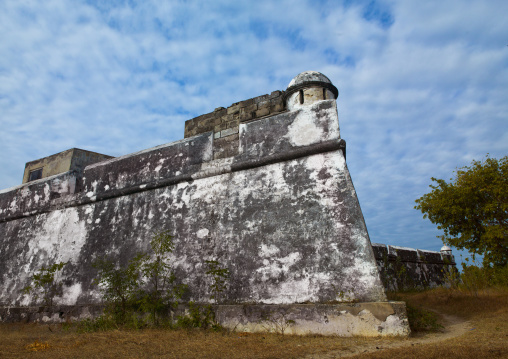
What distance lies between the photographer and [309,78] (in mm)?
4922

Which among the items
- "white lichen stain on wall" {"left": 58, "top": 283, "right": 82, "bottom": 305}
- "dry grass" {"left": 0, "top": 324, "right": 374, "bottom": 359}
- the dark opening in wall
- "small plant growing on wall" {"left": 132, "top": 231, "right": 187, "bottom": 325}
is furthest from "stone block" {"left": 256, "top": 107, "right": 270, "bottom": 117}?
the dark opening in wall

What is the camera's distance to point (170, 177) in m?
5.14

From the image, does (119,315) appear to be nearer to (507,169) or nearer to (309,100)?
(309,100)

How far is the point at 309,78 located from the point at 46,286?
209 inches

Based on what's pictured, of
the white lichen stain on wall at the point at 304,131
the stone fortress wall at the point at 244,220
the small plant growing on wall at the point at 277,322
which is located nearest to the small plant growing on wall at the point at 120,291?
the stone fortress wall at the point at 244,220

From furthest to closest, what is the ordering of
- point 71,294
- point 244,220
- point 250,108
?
1. point 250,108
2. point 71,294
3. point 244,220

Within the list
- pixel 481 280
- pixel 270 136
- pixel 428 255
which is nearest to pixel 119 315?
pixel 270 136

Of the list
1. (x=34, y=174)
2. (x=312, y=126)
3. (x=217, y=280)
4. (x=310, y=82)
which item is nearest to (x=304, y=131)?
(x=312, y=126)

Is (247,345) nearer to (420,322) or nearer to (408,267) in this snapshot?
(420,322)

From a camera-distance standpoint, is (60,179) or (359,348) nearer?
(359,348)

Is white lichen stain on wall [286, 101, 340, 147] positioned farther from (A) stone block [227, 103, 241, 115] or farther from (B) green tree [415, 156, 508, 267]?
(B) green tree [415, 156, 508, 267]

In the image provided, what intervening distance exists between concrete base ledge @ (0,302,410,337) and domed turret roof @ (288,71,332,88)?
3.15 metres

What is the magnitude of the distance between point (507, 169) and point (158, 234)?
8632mm

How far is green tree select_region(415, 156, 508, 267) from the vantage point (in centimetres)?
820
